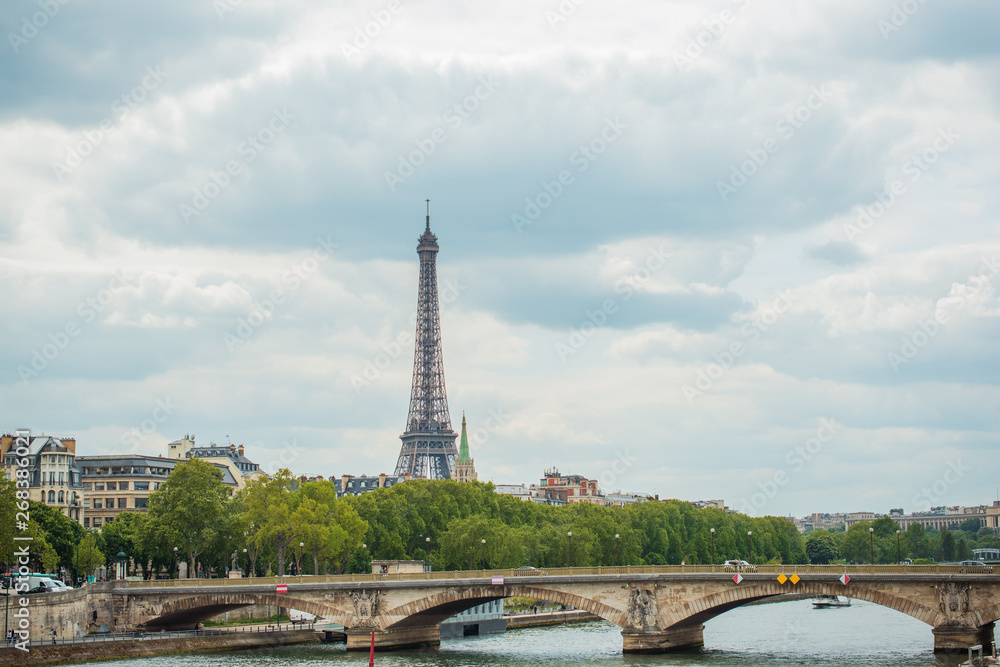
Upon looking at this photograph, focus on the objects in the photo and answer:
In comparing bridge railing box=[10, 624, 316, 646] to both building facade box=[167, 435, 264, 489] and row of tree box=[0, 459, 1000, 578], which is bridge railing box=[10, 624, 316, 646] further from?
building facade box=[167, 435, 264, 489]

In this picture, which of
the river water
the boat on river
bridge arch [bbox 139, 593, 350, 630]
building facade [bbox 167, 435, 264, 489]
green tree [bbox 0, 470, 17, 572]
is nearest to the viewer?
the river water

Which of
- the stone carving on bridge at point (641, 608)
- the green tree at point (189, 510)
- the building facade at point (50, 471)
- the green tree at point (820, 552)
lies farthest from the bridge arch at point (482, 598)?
the green tree at point (820, 552)

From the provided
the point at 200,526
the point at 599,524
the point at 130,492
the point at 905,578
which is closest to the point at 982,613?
the point at 905,578

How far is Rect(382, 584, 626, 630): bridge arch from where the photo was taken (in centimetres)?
7425

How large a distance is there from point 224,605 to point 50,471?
4356 cm

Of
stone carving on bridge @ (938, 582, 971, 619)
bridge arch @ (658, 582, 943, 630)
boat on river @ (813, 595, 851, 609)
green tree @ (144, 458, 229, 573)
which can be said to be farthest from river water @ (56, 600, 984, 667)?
boat on river @ (813, 595, 851, 609)

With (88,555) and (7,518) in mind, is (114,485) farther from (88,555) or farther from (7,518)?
(7,518)

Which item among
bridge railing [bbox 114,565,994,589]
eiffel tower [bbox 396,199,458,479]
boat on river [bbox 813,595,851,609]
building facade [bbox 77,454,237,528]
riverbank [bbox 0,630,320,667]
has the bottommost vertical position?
boat on river [bbox 813,595,851,609]

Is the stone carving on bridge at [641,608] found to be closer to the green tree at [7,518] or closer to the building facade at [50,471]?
the green tree at [7,518]

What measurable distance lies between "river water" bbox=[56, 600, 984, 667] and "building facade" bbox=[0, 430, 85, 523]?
44.8 meters

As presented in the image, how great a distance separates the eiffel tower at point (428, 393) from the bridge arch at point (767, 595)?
4577 inches

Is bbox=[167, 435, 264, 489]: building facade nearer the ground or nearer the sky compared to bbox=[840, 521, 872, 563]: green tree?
nearer the sky

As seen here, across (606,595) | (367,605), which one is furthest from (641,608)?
(367,605)

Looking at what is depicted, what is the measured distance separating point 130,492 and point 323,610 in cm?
5405
